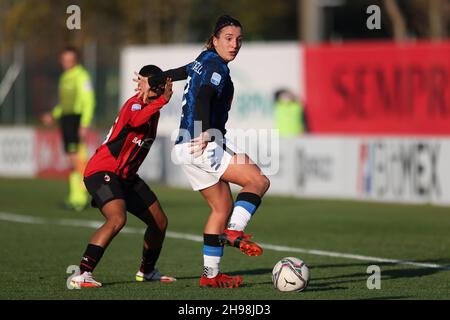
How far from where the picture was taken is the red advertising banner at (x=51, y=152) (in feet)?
90.9

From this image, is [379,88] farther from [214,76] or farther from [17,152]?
[214,76]

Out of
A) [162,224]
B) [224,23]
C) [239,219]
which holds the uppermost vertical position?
[224,23]

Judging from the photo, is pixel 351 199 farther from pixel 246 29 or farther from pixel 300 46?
pixel 246 29

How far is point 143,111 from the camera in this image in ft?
33.0

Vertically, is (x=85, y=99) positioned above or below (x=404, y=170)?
above

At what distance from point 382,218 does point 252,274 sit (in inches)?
265

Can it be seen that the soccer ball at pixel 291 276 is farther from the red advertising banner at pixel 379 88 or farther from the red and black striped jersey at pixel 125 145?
the red advertising banner at pixel 379 88

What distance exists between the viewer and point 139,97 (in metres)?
10.2

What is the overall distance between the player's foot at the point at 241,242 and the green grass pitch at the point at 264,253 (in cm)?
43

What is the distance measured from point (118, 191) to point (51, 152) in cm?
1828

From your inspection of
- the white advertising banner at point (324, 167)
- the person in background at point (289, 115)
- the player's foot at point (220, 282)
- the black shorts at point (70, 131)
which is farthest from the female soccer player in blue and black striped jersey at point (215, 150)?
the person in background at point (289, 115)

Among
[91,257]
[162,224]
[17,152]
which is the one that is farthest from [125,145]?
[17,152]

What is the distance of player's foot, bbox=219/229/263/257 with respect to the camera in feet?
30.0

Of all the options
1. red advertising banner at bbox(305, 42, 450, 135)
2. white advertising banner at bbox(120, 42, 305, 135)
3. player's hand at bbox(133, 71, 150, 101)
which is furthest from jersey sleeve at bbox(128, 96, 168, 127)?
white advertising banner at bbox(120, 42, 305, 135)
